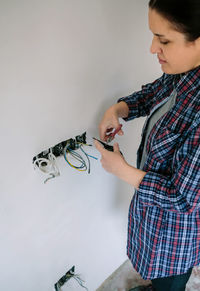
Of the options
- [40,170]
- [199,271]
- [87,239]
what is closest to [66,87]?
[40,170]

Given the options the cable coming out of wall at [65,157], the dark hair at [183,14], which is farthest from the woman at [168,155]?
the cable coming out of wall at [65,157]

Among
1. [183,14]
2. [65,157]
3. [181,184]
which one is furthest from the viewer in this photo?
[65,157]

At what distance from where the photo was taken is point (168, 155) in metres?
0.81

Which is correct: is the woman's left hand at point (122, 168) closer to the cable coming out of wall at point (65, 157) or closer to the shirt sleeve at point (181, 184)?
the shirt sleeve at point (181, 184)

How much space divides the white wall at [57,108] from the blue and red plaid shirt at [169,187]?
0.19 m

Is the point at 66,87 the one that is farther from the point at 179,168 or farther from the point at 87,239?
the point at 87,239

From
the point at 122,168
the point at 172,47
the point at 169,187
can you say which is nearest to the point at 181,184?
the point at 169,187

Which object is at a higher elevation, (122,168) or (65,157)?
(65,157)

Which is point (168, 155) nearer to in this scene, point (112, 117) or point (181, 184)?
point (181, 184)

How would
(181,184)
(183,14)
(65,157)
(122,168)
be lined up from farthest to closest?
(65,157) < (122,168) < (181,184) < (183,14)

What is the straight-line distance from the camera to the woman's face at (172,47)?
653 mm

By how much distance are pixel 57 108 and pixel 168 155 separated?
393mm

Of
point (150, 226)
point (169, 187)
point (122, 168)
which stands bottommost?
point (150, 226)

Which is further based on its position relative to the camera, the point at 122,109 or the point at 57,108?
the point at 122,109
